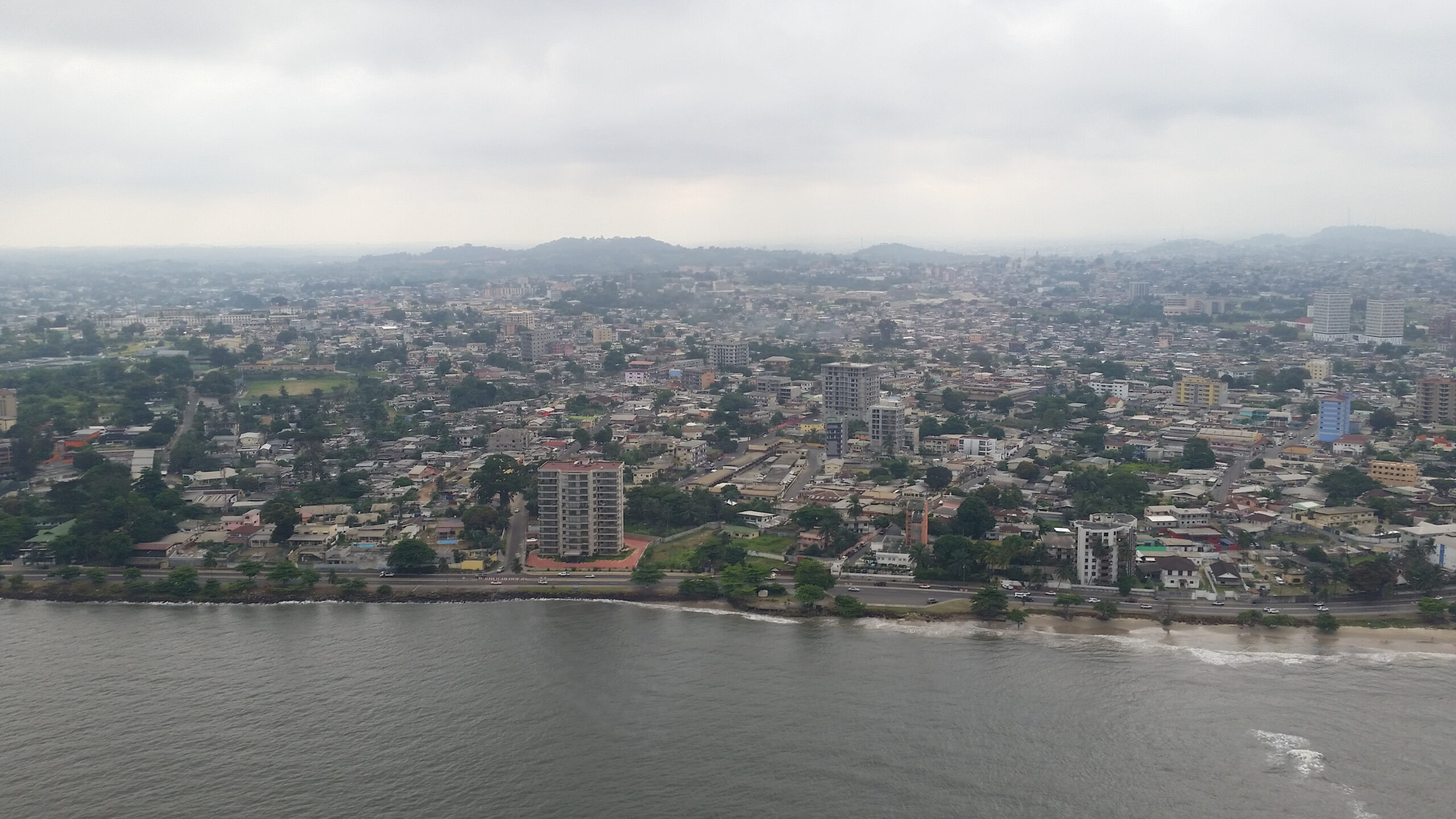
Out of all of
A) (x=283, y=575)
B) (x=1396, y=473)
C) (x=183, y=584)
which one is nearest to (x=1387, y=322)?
(x=1396, y=473)

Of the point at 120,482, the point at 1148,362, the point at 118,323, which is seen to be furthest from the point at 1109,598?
the point at 118,323

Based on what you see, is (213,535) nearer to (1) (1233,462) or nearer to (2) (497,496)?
(2) (497,496)

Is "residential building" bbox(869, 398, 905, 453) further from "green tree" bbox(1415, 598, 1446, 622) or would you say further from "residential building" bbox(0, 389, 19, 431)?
"residential building" bbox(0, 389, 19, 431)

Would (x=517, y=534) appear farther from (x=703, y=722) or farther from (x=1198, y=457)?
(x=1198, y=457)

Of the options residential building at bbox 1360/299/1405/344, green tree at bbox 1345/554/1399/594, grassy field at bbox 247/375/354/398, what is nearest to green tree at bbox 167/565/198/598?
green tree at bbox 1345/554/1399/594

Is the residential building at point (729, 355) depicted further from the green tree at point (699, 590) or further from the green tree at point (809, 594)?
the green tree at point (809, 594)

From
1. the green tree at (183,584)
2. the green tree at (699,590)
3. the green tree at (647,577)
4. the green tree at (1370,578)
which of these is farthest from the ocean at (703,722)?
the green tree at (1370,578)
